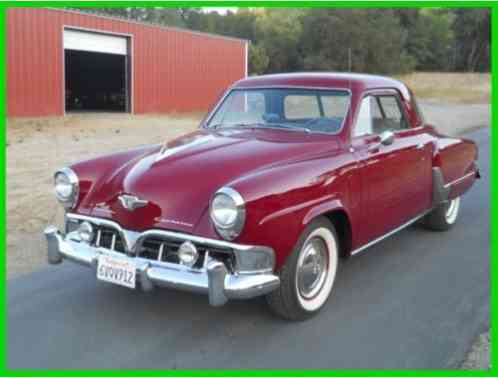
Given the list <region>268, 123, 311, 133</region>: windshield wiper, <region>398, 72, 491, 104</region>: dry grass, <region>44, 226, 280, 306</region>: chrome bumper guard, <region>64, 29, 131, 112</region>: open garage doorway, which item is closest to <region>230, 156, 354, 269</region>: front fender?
<region>44, 226, 280, 306</region>: chrome bumper guard

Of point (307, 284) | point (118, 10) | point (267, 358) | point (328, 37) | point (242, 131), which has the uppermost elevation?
point (118, 10)

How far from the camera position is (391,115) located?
5.12 meters

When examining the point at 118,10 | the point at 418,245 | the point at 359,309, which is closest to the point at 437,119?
the point at 418,245

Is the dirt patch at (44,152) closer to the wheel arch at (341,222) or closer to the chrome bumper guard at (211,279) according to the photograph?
the chrome bumper guard at (211,279)

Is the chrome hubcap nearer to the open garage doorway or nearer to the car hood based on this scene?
the car hood

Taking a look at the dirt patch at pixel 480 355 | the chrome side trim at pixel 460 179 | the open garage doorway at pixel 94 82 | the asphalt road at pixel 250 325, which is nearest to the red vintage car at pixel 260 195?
the asphalt road at pixel 250 325

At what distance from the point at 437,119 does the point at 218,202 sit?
62.6 ft

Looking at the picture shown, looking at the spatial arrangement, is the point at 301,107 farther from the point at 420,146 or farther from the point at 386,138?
the point at 420,146

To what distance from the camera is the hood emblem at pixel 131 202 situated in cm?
361

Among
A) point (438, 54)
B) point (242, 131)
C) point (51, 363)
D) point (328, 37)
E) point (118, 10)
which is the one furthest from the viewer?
point (438, 54)

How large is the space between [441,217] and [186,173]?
328cm

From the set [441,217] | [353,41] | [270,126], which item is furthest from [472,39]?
[270,126]

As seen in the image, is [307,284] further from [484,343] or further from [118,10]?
[118,10]

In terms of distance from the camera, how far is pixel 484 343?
343 centimetres
